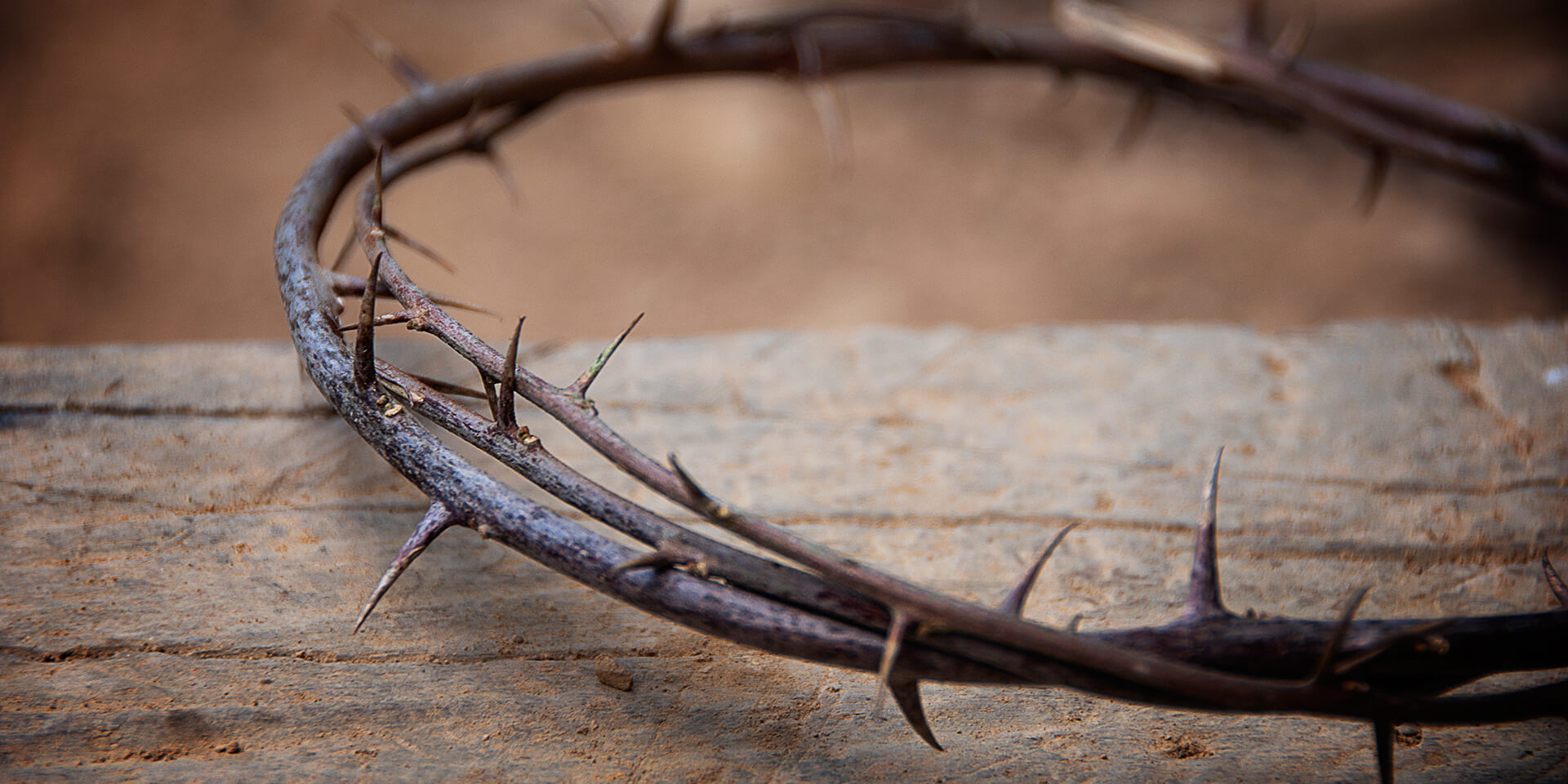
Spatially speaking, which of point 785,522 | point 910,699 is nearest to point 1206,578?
point 910,699

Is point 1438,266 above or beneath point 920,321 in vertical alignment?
above

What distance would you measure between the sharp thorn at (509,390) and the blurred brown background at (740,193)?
9.75ft

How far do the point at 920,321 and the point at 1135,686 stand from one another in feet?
10.5

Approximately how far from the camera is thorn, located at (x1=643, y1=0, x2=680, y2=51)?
1.77 meters

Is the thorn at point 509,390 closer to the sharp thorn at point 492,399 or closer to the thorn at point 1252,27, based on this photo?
the sharp thorn at point 492,399

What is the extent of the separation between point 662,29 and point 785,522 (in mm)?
1039

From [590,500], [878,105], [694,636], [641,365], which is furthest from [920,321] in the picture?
[590,500]

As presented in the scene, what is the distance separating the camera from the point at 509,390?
33.2 inches

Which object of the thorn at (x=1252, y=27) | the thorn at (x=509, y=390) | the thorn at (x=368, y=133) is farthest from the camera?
the thorn at (x=1252, y=27)

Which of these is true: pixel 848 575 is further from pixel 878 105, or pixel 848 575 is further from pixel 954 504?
pixel 878 105

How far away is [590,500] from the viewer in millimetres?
838

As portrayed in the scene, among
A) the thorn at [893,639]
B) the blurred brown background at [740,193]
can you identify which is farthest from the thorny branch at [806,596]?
the blurred brown background at [740,193]

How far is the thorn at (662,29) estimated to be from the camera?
1766 mm

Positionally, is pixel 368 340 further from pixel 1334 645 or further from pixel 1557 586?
pixel 1557 586
